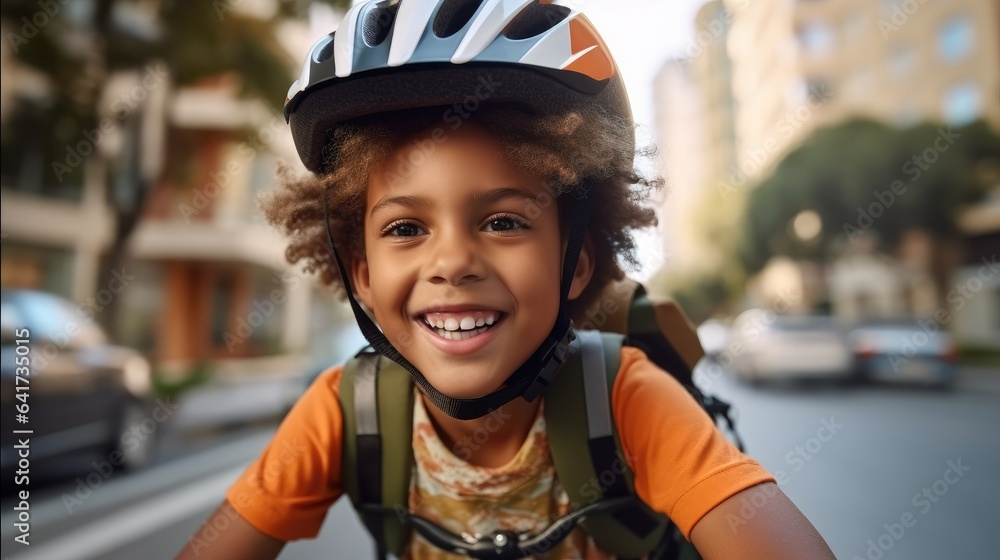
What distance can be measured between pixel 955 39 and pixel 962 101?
7.59ft

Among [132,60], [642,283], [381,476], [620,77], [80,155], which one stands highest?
[132,60]

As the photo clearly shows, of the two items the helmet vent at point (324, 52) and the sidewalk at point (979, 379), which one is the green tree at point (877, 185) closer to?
the sidewalk at point (979, 379)

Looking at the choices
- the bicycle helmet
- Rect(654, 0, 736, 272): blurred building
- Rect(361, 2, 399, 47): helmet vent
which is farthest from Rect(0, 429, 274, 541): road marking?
Rect(654, 0, 736, 272): blurred building

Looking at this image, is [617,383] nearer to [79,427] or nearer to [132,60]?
[79,427]

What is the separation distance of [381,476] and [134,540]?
2443mm

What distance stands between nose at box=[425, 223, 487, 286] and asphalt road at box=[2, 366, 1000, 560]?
2.23 feet

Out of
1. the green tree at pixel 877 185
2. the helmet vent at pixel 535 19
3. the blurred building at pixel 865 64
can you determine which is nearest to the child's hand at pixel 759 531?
the helmet vent at pixel 535 19

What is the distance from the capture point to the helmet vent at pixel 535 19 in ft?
5.02

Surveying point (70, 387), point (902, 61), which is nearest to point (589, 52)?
point (70, 387)

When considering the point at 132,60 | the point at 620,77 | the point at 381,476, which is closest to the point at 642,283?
the point at 620,77

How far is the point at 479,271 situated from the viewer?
4.36 ft

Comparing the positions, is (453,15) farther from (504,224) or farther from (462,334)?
(462,334)

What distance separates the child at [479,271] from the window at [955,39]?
29076 mm

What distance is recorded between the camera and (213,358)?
61.8 feet
